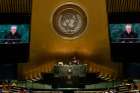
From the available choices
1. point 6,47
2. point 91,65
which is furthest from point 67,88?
point 6,47

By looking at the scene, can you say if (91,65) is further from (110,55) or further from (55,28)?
(55,28)

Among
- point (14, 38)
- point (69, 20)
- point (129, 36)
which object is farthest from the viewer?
point (69, 20)

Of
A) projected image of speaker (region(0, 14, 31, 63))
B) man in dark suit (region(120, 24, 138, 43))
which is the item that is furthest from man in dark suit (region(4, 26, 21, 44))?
man in dark suit (region(120, 24, 138, 43))

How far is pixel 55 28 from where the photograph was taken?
53.6ft

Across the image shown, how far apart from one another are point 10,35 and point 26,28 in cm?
73

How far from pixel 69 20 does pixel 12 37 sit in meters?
2.46

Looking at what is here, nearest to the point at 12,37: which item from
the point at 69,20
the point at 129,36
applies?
the point at 69,20

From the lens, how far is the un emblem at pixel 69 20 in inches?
642

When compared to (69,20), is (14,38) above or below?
below

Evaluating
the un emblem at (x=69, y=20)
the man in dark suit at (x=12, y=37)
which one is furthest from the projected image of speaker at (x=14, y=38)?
the un emblem at (x=69, y=20)

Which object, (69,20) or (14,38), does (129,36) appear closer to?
(69,20)

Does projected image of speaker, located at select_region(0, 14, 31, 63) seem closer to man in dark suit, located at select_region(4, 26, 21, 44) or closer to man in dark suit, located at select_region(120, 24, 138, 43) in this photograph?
man in dark suit, located at select_region(4, 26, 21, 44)

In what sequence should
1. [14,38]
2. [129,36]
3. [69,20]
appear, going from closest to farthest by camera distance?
[129,36] → [14,38] → [69,20]

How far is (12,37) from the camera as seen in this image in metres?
16.3
